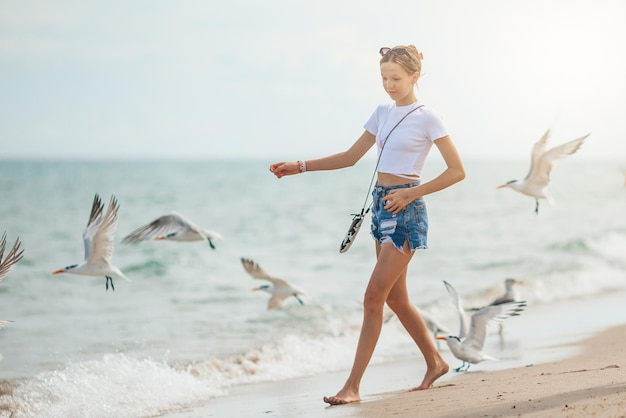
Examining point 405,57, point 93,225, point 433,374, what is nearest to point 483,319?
point 433,374

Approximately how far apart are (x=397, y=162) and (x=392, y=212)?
10.5 inches

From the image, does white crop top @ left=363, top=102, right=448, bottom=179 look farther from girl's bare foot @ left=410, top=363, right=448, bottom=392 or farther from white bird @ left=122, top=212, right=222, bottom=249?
white bird @ left=122, top=212, right=222, bottom=249

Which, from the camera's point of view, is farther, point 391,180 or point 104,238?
point 104,238

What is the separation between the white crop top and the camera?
4.61 metres

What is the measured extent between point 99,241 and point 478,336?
9.42ft

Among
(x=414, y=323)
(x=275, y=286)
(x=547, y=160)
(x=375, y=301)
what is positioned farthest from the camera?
(x=275, y=286)

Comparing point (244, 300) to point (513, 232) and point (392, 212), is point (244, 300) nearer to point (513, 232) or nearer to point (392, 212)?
point (392, 212)

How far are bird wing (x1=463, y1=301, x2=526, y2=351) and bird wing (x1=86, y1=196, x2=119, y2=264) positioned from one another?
2.69 metres

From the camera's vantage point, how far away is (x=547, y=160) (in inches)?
281

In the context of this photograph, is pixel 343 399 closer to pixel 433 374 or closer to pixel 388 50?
pixel 433 374

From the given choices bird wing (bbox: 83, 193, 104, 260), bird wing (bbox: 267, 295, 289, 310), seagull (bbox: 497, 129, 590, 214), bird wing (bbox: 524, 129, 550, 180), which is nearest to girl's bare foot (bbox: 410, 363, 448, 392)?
seagull (bbox: 497, 129, 590, 214)

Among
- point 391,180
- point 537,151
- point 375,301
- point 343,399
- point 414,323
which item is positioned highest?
point 537,151

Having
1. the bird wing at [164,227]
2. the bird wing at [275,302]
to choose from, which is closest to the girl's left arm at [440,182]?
the bird wing at [164,227]

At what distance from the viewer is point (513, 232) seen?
20469 millimetres
